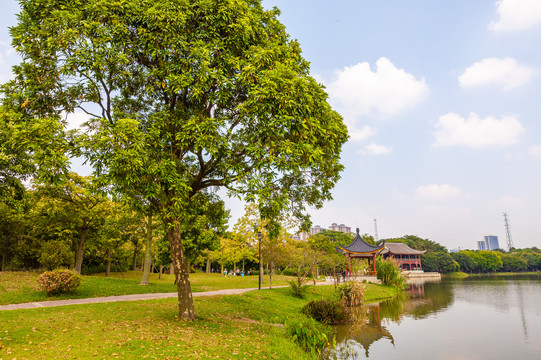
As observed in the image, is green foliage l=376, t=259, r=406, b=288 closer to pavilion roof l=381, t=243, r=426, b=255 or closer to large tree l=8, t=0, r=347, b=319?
large tree l=8, t=0, r=347, b=319

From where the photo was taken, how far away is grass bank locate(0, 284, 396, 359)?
7.69 m

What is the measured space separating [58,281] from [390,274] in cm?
3399

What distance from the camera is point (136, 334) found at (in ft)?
30.4

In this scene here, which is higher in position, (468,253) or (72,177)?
(72,177)

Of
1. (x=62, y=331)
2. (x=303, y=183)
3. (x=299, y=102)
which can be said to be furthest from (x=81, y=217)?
(x=299, y=102)

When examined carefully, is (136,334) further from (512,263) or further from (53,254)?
(512,263)

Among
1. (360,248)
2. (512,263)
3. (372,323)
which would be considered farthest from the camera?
(512,263)

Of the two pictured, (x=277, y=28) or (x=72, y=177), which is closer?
(x=277, y=28)

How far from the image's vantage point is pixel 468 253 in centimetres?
9288

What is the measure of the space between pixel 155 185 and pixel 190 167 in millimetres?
5821

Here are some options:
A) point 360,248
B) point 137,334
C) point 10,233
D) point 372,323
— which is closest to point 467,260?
point 360,248

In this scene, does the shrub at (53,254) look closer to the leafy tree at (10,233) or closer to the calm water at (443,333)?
the leafy tree at (10,233)

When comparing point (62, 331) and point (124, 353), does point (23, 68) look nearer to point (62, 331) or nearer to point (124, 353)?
point (62, 331)

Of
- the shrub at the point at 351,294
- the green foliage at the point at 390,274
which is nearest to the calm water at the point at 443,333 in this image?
the shrub at the point at 351,294
